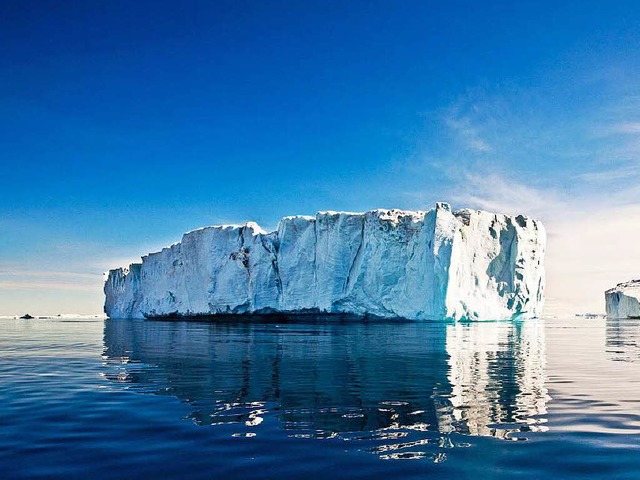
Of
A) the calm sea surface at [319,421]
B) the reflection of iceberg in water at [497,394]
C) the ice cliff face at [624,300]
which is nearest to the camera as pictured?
the calm sea surface at [319,421]

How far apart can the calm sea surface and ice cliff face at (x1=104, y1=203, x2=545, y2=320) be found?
87.8ft

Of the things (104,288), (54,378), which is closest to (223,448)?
(54,378)

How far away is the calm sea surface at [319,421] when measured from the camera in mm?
4410

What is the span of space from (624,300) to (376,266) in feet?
138

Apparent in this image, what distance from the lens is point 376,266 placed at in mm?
39406

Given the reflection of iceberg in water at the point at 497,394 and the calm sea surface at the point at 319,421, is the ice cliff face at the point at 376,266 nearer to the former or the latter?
the reflection of iceberg in water at the point at 497,394

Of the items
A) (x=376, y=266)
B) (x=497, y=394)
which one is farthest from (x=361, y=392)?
(x=376, y=266)

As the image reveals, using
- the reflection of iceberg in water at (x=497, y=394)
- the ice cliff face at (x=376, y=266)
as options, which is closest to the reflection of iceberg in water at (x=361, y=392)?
the reflection of iceberg in water at (x=497, y=394)

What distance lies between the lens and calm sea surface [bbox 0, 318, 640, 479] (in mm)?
4410

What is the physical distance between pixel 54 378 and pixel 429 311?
3080cm

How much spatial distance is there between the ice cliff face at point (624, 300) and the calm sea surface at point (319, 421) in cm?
5998

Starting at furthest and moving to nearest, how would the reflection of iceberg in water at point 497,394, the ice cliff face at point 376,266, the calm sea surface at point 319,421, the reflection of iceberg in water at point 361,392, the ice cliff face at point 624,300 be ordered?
1. the ice cliff face at point 624,300
2. the ice cliff face at point 376,266
3. the reflection of iceberg in water at point 497,394
4. the reflection of iceberg in water at point 361,392
5. the calm sea surface at point 319,421

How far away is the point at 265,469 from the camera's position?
14.2ft

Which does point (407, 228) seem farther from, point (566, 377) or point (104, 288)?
point (104, 288)
